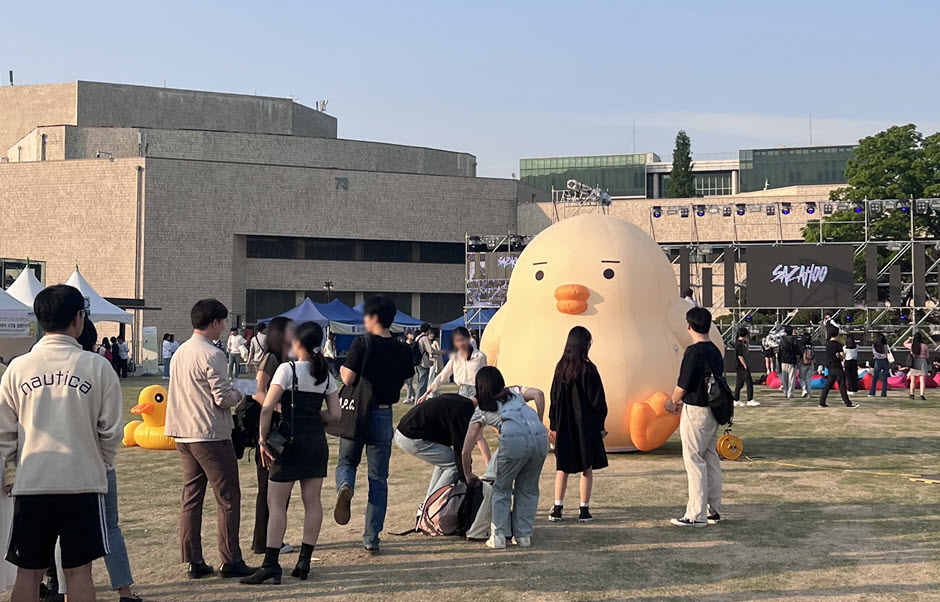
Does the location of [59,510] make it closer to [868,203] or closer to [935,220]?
[868,203]

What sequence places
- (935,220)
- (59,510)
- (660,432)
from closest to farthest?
(59,510) → (660,432) → (935,220)

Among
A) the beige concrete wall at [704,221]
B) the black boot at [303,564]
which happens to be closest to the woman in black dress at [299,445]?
the black boot at [303,564]

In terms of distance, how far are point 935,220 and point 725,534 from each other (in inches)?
1446

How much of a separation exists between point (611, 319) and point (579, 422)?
11.8 ft

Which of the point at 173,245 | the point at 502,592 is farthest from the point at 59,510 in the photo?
the point at 173,245

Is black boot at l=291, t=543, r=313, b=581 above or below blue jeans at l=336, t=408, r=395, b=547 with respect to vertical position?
below

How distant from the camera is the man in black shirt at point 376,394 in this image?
22.4 feet

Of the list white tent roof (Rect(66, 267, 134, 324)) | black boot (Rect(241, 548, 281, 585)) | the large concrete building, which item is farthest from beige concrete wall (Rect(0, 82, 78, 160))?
black boot (Rect(241, 548, 281, 585))

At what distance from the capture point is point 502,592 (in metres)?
5.98

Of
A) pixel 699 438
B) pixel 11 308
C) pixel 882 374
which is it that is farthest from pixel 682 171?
pixel 699 438

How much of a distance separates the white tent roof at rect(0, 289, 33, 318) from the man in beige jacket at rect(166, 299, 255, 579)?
16.0 meters

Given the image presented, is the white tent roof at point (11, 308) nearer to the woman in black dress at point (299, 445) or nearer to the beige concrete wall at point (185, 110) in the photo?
the woman in black dress at point (299, 445)

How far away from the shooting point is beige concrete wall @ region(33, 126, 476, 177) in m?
51.8

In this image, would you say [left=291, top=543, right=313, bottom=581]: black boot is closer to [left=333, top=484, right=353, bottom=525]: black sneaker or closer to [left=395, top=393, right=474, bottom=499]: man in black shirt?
[left=333, top=484, right=353, bottom=525]: black sneaker
